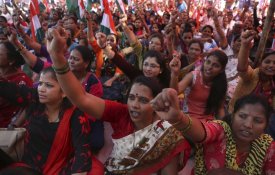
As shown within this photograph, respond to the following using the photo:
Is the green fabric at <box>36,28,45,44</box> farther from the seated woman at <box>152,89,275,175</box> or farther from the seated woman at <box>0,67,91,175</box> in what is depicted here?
the seated woman at <box>152,89,275,175</box>

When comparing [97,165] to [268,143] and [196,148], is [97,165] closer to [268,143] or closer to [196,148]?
[196,148]

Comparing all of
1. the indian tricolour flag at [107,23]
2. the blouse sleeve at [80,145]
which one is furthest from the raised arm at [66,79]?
the indian tricolour flag at [107,23]

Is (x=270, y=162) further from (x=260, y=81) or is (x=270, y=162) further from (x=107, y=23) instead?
(x=107, y=23)

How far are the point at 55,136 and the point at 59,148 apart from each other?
8 cm

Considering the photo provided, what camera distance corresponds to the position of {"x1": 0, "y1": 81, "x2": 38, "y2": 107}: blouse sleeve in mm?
2338

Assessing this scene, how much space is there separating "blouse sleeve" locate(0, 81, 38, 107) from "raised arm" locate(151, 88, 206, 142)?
48.3 inches

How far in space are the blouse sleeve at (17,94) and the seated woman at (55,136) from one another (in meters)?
0.20

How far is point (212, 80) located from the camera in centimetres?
330

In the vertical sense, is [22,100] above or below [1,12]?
below

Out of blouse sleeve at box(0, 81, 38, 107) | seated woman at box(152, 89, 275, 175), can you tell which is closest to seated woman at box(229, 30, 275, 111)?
seated woman at box(152, 89, 275, 175)

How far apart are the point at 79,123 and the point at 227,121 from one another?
0.94m

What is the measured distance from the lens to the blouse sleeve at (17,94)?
7.67 feet

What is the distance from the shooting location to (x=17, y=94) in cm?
237

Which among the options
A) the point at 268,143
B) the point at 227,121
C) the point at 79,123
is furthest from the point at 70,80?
the point at 268,143
